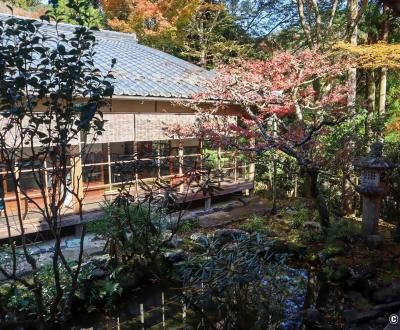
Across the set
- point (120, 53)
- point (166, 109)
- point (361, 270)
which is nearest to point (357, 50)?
point (166, 109)

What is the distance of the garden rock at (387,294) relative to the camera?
5.26m

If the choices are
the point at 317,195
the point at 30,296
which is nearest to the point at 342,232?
the point at 317,195

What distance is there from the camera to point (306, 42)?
636 inches

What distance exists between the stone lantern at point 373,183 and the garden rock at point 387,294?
2.47 m

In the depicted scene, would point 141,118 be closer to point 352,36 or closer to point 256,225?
point 256,225

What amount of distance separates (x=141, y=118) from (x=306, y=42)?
10043 mm

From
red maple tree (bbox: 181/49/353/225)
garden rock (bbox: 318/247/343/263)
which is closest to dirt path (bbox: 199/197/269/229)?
red maple tree (bbox: 181/49/353/225)

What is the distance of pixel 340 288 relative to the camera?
6.56 metres

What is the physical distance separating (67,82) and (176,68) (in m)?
11.0

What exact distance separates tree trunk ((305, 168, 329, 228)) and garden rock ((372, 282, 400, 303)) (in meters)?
2.32

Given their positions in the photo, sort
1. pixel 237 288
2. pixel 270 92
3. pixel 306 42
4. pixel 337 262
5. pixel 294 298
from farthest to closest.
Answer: pixel 306 42 < pixel 270 92 < pixel 337 262 < pixel 294 298 < pixel 237 288

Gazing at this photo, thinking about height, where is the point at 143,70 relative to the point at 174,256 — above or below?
above

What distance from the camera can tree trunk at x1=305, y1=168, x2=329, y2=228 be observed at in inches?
280

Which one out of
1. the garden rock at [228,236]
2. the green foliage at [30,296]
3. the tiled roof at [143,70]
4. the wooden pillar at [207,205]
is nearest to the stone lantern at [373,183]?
the garden rock at [228,236]
